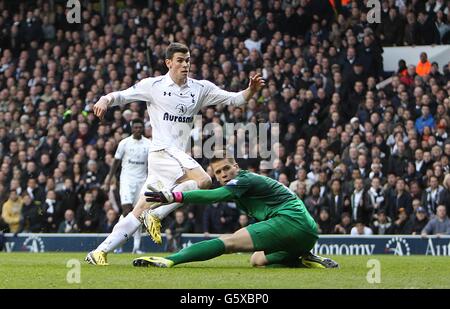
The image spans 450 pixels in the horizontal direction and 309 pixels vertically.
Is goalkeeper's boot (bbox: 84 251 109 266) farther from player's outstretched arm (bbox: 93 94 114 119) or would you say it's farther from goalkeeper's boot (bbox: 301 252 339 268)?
goalkeeper's boot (bbox: 301 252 339 268)

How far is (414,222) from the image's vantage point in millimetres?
20047

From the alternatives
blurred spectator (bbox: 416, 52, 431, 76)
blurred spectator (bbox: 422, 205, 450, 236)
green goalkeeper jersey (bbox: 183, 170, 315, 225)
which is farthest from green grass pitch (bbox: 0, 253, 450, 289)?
blurred spectator (bbox: 416, 52, 431, 76)

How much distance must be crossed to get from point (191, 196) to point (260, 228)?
1359 mm

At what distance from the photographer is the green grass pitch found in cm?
982

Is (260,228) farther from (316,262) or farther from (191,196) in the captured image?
(191,196)

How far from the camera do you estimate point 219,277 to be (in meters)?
10.8

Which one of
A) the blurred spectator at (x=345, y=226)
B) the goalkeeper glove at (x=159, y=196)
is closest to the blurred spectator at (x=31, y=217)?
the blurred spectator at (x=345, y=226)

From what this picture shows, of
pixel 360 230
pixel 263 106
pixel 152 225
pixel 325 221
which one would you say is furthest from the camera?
pixel 263 106

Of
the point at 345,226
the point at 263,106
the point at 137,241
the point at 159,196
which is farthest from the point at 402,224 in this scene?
the point at 159,196

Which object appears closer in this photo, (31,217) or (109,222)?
(109,222)

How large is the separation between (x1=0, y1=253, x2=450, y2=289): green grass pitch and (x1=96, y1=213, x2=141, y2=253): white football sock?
24 cm

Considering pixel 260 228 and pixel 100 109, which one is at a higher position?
pixel 100 109

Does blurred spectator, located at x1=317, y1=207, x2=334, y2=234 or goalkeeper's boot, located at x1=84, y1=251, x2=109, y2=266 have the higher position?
goalkeeper's boot, located at x1=84, y1=251, x2=109, y2=266

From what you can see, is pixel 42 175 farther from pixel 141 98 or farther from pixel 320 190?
pixel 141 98
